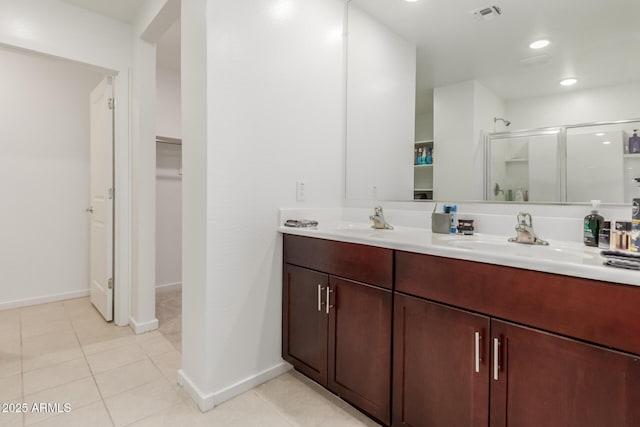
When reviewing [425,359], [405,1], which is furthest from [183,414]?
[405,1]

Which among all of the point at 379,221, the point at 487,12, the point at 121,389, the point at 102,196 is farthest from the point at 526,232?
the point at 102,196

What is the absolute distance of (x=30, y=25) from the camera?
2.19 metres

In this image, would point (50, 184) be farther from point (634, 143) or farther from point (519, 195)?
point (634, 143)

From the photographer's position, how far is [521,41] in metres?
1.51

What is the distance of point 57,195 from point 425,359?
363 cm

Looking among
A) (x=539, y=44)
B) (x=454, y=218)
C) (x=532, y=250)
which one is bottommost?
(x=532, y=250)

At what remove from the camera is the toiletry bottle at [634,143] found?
1.23 m

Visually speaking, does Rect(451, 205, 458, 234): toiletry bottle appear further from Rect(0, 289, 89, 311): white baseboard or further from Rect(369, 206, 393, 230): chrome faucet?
Rect(0, 289, 89, 311): white baseboard

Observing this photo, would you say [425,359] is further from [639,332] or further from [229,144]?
[229,144]

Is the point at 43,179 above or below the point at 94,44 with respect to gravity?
below

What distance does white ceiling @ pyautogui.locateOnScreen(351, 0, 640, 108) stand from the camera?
1.29 m

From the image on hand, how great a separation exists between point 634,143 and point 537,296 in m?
0.82

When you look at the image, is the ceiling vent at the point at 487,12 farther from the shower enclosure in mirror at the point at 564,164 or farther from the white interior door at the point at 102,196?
the white interior door at the point at 102,196

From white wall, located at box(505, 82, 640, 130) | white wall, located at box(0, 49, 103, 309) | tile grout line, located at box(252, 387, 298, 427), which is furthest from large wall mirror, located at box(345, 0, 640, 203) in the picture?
white wall, located at box(0, 49, 103, 309)
